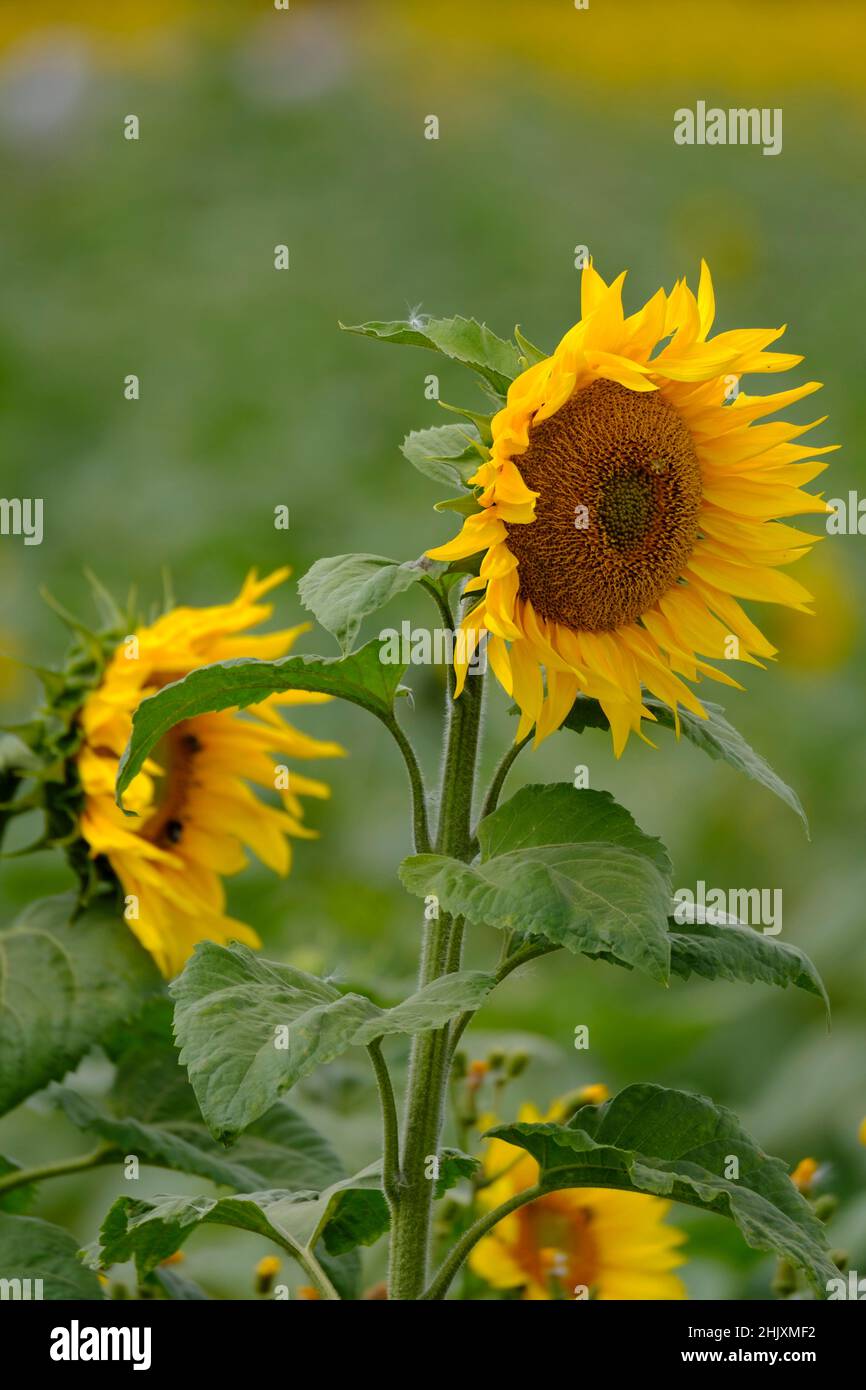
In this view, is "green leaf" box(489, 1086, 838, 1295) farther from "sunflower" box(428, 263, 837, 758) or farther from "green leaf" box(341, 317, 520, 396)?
"green leaf" box(341, 317, 520, 396)

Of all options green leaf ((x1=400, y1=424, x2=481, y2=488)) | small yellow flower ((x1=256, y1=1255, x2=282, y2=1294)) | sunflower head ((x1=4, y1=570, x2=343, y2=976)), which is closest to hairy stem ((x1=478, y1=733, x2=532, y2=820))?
green leaf ((x1=400, y1=424, x2=481, y2=488))

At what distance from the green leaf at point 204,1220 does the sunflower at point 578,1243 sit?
0.27 metres

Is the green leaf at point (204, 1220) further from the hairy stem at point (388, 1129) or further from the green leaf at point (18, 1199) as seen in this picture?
the green leaf at point (18, 1199)

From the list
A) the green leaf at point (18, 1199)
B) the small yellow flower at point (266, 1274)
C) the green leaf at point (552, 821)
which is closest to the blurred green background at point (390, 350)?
the green leaf at point (18, 1199)

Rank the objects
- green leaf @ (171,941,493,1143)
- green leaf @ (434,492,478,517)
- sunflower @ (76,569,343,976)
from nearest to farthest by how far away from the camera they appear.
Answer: green leaf @ (171,941,493,1143) < green leaf @ (434,492,478,517) < sunflower @ (76,569,343,976)

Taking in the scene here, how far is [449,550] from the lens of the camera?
2.54ft

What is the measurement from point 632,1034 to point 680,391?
1.13m

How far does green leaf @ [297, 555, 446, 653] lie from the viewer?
2.45 ft

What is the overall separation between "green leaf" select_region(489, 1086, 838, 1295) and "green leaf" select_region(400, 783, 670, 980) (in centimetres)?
11

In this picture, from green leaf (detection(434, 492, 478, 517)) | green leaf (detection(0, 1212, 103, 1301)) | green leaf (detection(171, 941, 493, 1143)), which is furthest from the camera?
green leaf (detection(0, 1212, 103, 1301))

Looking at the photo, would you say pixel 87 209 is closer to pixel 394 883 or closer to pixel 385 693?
pixel 394 883

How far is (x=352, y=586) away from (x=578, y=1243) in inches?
23.1

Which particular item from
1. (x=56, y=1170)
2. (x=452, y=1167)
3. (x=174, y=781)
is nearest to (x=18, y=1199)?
(x=56, y=1170)

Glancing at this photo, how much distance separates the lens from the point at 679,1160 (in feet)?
2.67
